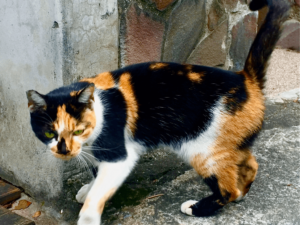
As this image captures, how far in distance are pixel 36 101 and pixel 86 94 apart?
23 cm

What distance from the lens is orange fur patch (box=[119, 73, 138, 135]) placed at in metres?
1.80

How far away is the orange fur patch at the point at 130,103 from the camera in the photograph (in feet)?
5.91

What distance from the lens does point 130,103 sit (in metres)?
1.80

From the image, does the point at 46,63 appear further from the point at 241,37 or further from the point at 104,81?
the point at 241,37

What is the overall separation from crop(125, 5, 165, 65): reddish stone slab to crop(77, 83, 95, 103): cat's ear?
0.73 meters

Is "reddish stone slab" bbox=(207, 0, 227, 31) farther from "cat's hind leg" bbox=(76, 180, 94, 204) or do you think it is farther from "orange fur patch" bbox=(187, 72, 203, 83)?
"cat's hind leg" bbox=(76, 180, 94, 204)

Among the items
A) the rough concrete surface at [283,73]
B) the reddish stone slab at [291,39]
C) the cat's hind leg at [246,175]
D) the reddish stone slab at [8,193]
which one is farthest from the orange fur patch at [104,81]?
the reddish stone slab at [291,39]

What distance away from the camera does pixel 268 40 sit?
5.76ft

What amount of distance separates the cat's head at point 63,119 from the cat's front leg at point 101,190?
0.67 feet

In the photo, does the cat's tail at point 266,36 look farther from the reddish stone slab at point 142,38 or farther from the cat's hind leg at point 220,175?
the reddish stone slab at point 142,38

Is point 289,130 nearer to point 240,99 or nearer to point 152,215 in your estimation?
point 240,99

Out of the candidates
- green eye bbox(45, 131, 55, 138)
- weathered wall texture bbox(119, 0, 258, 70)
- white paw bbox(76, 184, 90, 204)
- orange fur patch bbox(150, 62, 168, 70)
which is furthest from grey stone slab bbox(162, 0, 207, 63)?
green eye bbox(45, 131, 55, 138)

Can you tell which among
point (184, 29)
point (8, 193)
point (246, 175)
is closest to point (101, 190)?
point (246, 175)

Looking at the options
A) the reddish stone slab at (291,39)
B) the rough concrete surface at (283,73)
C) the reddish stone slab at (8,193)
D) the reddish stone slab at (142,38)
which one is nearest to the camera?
the reddish stone slab at (142,38)
